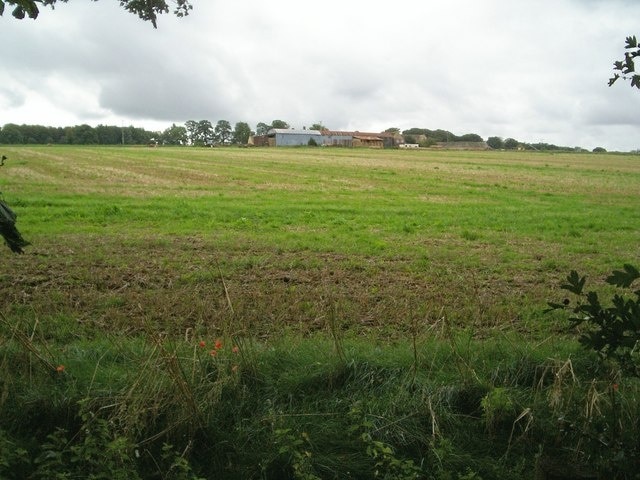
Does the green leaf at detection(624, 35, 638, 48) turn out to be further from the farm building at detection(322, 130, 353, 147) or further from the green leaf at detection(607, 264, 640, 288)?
the farm building at detection(322, 130, 353, 147)

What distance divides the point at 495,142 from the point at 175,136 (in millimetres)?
74608

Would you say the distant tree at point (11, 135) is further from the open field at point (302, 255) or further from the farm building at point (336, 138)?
the open field at point (302, 255)

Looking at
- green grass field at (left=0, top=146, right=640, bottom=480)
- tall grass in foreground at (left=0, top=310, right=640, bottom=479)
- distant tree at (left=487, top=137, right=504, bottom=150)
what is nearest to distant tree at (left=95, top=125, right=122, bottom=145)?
distant tree at (left=487, top=137, right=504, bottom=150)

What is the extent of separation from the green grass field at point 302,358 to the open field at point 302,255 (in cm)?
6

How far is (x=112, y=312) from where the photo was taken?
652cm

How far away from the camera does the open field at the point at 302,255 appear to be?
22.0ft

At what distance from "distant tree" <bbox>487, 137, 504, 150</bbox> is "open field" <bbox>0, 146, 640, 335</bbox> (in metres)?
93.0

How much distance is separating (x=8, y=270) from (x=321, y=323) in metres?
5.55

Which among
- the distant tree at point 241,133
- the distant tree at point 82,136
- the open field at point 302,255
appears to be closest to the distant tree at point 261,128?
the distant tree at point 241,133

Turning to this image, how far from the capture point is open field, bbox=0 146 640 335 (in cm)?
670

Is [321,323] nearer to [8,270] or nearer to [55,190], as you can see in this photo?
[8,270]

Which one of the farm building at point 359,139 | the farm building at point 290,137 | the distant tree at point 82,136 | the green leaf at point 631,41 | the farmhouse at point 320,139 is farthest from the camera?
the farm building at point 290,137

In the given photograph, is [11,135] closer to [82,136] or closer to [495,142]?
[82,136]

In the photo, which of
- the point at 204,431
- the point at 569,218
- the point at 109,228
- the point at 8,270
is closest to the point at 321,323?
the point at 204,431
